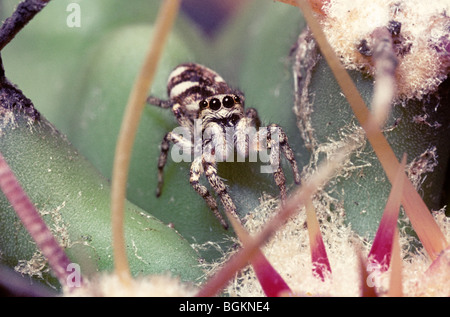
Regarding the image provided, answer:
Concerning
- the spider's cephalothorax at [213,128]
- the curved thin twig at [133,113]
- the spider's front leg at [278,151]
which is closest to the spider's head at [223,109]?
the spider's cephalothorax at [213,128]

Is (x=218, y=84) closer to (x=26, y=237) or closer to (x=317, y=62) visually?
(x=317, y=62)

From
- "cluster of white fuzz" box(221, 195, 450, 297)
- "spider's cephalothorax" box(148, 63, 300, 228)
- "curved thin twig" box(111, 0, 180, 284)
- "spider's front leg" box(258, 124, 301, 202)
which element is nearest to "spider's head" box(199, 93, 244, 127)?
"spider's cephalothorax" box(148, 63, 300, 228)

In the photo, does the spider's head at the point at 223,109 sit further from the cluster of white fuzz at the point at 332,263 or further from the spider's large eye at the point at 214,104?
the cluster of white fuzz at the point at 332,263

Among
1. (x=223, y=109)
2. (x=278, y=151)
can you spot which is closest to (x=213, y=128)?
(x=223, y=109)

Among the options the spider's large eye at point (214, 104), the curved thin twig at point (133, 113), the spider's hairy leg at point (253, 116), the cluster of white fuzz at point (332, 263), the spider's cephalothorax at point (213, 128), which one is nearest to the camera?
the curved thin twig at point (133, 113)

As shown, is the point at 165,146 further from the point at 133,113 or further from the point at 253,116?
the point at 133,113

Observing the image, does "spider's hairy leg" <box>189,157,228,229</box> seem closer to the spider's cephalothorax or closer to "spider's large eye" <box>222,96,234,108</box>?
the spider's cephalothorax

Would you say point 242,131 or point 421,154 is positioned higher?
point 242,131
